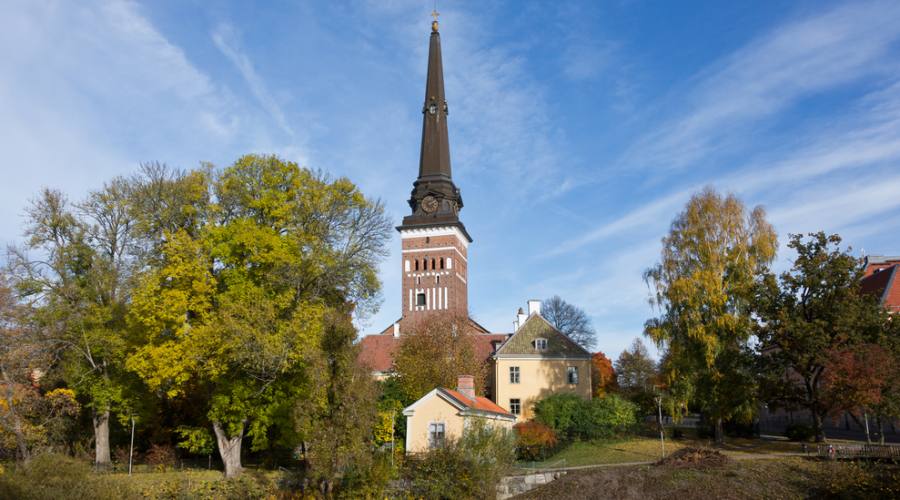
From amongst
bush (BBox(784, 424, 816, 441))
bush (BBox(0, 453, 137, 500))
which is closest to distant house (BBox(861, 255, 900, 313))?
bush (BBox(784, 424, 816, 441))

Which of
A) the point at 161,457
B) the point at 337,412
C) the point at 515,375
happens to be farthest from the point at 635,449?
the point at 161,457

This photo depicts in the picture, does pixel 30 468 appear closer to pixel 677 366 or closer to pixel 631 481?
pixel 631 481

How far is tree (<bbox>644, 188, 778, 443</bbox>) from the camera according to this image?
31.5m

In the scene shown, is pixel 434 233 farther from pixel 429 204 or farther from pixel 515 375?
pixel 515 375

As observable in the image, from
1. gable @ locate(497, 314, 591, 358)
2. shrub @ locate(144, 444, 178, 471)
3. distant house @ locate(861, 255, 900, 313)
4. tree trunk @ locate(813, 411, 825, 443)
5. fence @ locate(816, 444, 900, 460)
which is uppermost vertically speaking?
distant house @ locate(861, 255, 900, 313)

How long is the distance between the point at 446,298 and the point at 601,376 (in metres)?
12.7

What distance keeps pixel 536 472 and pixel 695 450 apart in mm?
5772

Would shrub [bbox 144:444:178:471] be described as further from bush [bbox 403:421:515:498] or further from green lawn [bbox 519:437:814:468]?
green lawn [bbox 519:437:814:468]

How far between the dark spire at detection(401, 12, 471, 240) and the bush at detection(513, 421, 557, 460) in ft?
76.8

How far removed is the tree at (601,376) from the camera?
1829 inches

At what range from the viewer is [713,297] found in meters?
32.2

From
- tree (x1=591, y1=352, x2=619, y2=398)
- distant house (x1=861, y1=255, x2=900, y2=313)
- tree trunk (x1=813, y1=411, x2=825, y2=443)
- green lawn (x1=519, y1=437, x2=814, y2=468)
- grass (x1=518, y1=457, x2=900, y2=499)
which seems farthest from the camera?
tree (x1=591, y1=352, x2=619, y2=398)

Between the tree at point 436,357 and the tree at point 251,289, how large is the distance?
23.8 feet

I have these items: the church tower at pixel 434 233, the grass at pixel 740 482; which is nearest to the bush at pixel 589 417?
the grass at pixel 740 482
